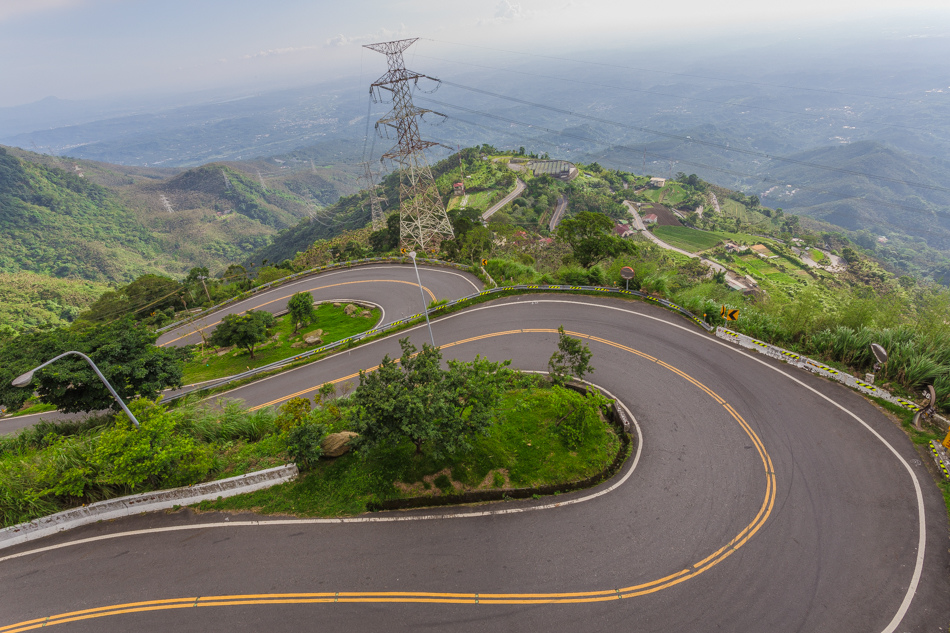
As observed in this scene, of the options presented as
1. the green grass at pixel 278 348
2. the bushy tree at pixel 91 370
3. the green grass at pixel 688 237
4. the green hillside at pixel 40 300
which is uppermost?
the bushy tree at pixel 91 370

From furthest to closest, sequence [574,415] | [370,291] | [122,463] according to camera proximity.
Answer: [370,291] → [574,415] → [122,463]

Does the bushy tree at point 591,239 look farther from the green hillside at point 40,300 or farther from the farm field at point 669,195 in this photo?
the farm field at point 669,195

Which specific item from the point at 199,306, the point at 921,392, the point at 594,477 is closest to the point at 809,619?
the point at 594,477

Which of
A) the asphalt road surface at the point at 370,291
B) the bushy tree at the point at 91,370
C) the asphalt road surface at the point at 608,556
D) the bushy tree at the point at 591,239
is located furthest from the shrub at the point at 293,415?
the bushy tree at the point at 591,239

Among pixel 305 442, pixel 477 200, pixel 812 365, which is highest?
pixel 477 200

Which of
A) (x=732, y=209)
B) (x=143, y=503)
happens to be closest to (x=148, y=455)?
(x=143, y=503)

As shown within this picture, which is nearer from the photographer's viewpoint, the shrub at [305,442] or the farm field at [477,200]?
the shrub at [305,442]

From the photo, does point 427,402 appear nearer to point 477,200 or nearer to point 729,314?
point 729,314
